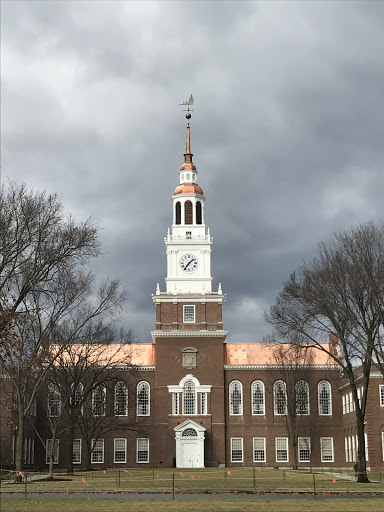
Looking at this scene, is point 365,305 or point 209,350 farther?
point 209,350

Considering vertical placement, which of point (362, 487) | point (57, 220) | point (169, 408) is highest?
point (57, 220)

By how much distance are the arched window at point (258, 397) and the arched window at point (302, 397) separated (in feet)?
11.6

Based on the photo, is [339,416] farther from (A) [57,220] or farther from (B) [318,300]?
(A) [57,220]

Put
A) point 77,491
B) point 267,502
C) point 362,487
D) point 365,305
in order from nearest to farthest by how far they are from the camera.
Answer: point 267,502
point 77,491
point 362,487
point 365,305

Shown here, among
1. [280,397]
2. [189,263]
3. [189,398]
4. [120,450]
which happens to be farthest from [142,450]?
[189,263]

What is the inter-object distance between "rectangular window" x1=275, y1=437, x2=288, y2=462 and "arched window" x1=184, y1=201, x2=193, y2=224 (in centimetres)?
2289

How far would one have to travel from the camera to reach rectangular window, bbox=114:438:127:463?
72625 millimetres

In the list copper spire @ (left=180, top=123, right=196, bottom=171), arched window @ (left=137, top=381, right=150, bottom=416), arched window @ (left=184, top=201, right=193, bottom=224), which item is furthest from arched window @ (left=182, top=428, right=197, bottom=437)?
copper spire @ (left=180, top=123, right=196, bottom=171)

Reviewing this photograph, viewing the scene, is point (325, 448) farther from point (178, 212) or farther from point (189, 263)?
point (178, 212)

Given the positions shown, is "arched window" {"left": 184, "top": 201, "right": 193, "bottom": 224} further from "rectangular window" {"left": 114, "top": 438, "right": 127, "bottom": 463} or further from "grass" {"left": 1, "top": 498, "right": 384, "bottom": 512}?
"grass" {"left": 1, "top": 498, "right": 384, "bottom": 512}

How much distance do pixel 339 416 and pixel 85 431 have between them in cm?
2527

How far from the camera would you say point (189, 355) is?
72.3 metres

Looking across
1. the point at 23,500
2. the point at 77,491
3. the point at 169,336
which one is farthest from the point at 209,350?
the point at 23,500

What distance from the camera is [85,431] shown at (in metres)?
65.9
